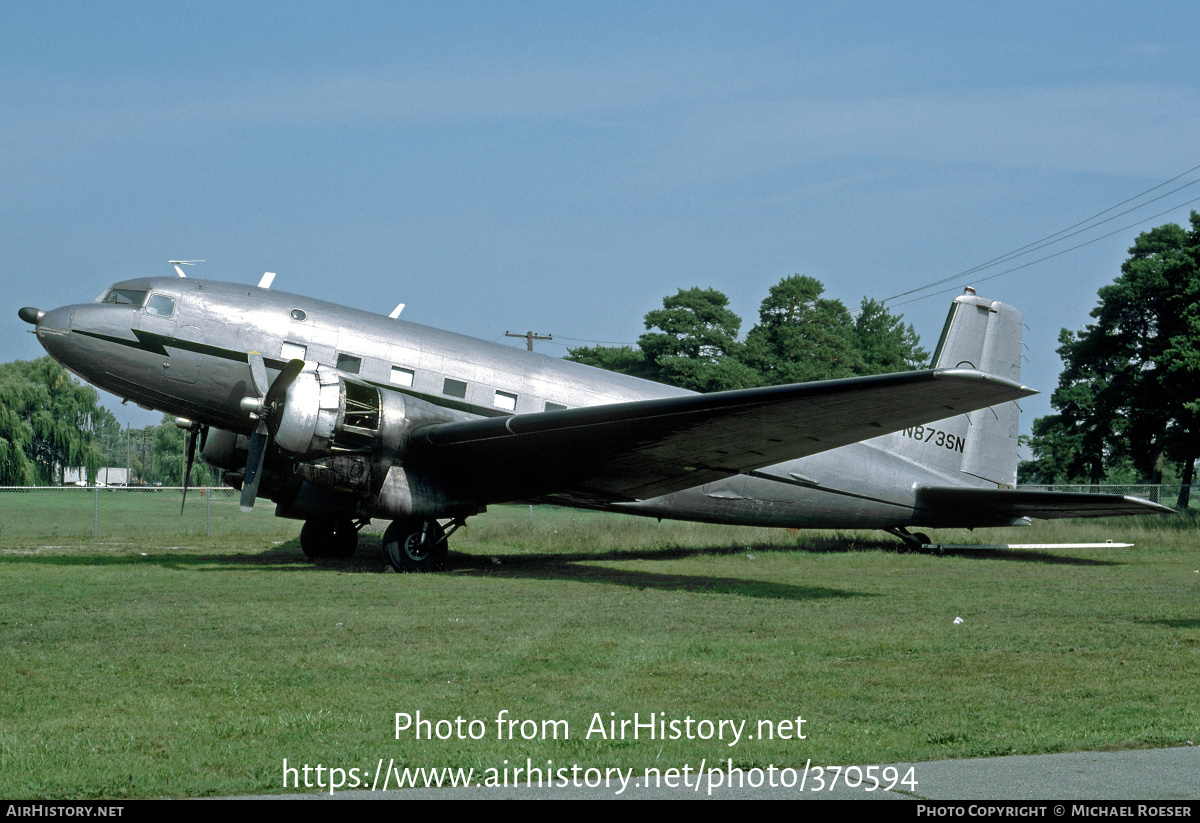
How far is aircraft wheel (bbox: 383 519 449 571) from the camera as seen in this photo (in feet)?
56.5

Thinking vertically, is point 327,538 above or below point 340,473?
below

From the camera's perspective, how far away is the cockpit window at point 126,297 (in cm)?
1681

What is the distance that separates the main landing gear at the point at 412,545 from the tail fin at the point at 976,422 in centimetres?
926

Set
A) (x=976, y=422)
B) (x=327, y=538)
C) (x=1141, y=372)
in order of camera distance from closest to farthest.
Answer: (x=327, y=538), (x=976, y=422), (x=1141, y=372)

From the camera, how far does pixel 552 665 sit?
8.72 m

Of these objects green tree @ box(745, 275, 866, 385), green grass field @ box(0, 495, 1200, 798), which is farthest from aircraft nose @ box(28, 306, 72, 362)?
green tree @ box(745, 275, 866, 385)

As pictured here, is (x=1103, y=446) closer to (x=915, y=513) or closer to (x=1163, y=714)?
(x=915, y=513)

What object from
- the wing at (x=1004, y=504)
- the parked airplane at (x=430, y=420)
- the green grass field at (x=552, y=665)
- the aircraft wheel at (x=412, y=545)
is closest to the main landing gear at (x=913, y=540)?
the wing at (x=1004, y=504)

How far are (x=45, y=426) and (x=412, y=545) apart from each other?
43388 mm

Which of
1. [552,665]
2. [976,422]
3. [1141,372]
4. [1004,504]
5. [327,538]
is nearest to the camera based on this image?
[552,665]

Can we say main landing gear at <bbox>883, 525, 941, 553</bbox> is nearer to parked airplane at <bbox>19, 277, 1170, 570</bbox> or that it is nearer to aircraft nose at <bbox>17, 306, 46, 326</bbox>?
parked airplane at <bbox>19, 277, 1170, 570</bbox>

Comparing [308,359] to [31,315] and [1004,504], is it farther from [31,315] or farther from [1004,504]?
[1004,504]

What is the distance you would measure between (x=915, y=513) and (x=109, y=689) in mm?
16924

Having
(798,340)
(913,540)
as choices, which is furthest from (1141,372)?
(913,540)
